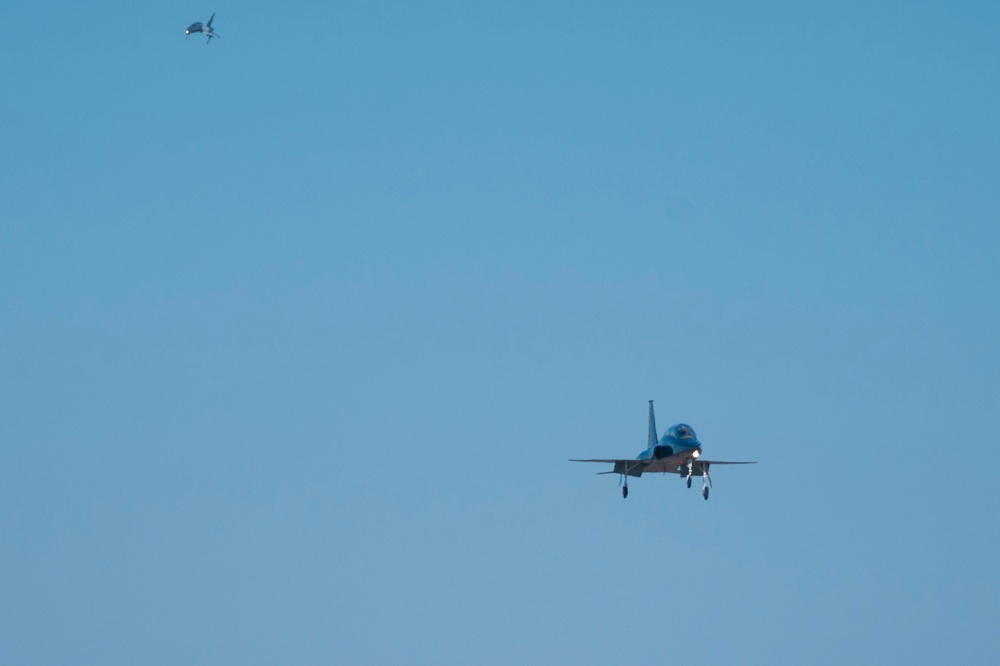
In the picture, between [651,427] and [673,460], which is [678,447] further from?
[651,427]

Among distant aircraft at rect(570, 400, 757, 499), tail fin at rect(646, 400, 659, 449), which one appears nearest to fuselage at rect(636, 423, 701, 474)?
distant aircraft at rect(570, 400, 757, 499)

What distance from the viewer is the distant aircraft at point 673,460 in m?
135

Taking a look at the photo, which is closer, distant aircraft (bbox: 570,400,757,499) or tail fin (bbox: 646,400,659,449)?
distant aircraft (bbox: 570,400,757,499)

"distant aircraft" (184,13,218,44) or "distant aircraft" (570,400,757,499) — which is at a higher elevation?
"distant aircraft" (184,13,218,44)

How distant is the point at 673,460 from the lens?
136875mm

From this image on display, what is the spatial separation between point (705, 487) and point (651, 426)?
24.6m

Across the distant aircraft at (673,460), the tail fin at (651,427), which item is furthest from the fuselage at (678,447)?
the tail fin at (651,427)

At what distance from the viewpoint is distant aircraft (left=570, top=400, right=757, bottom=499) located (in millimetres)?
134750

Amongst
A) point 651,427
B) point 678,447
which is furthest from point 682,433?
point 651,427

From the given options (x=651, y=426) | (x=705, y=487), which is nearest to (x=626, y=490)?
(x=705, y=487)

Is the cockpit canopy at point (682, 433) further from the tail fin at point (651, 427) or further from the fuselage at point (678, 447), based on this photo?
the tail fin at point (651, 427)

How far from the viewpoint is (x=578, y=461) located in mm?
134625

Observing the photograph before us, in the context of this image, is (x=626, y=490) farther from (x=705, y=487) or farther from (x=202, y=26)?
(x=202, y=26)

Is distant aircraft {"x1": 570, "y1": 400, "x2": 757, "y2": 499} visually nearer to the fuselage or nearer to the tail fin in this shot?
the fuselage
